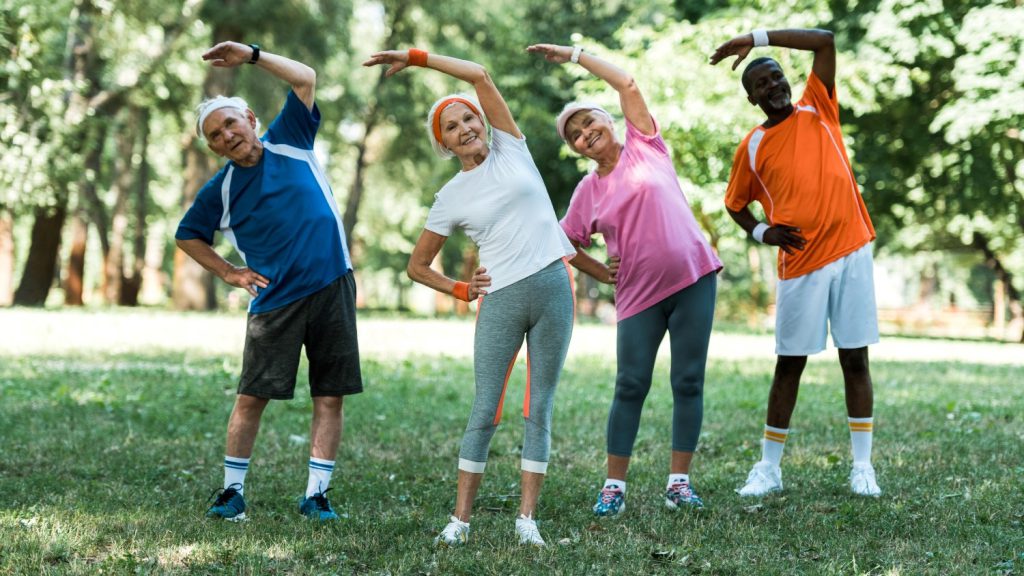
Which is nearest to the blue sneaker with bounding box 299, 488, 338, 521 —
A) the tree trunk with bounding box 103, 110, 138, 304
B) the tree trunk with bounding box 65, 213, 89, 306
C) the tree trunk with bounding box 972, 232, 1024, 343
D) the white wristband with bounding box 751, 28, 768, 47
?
the white wristband with bounding box 751, 28, 768, 47

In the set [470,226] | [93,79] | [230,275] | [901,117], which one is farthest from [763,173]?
[93,79]

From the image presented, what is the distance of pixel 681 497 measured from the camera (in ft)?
16.5

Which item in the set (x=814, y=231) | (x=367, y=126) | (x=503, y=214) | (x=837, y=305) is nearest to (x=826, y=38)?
(x=814, y=231)

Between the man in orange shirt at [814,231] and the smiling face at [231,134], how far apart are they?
265cm

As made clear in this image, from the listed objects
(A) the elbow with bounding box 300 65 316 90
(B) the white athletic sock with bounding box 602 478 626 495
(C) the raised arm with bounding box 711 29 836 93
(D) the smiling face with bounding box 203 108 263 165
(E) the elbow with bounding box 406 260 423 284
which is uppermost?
(C) the raised arm with bounding box 711 29 836 93

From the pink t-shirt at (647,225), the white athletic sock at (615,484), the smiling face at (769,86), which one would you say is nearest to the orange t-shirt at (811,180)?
the smiling face at (769,86)

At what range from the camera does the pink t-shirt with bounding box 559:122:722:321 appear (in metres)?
4.85

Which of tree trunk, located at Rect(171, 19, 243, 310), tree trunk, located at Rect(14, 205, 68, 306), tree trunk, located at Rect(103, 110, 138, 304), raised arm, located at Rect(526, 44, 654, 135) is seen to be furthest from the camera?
tree trunk, located at Rect(103, 110, 138, 304)

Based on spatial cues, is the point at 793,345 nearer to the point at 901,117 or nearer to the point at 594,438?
the point at 594,438

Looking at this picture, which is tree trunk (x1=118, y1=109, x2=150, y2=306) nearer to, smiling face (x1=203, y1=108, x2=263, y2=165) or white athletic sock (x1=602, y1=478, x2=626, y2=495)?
smiling face (x1=203, y1=108, x2=263, y2=165)

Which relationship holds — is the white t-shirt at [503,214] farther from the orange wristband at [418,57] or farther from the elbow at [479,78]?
the orange wristband at [418,57]

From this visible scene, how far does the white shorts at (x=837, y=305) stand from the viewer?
17.3ft

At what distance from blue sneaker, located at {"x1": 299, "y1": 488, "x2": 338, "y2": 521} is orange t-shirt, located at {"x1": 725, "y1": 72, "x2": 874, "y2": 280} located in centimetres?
284

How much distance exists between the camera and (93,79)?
24938 mm
